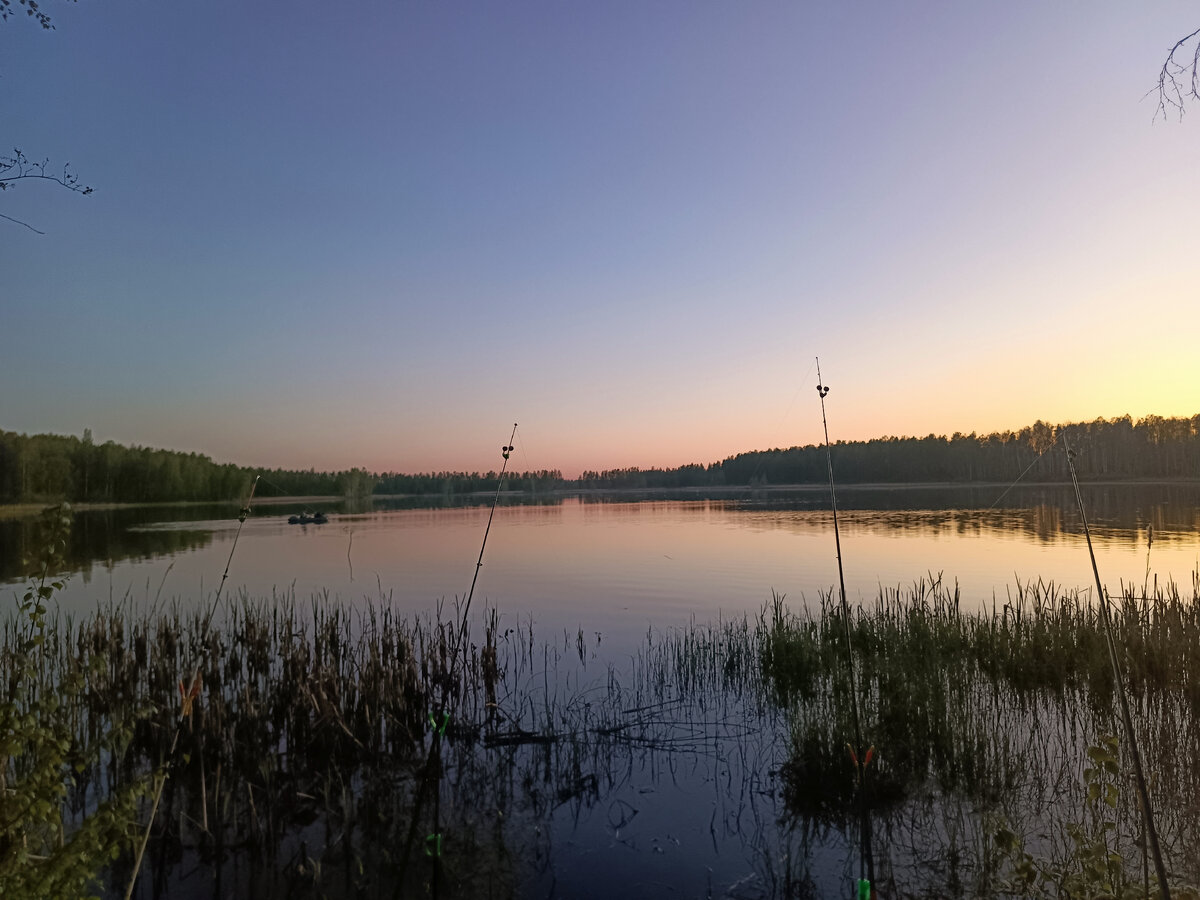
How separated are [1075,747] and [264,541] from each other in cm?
4047

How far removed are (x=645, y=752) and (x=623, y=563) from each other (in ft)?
65.8

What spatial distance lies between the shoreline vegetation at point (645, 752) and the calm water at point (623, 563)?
11.2ft

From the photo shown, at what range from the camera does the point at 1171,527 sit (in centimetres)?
3438

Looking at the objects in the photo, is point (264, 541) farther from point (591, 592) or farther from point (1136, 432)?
point (1136, 432)

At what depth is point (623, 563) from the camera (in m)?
28.0

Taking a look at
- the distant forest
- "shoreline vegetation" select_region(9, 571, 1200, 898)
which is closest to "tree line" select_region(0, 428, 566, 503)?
the distant forest

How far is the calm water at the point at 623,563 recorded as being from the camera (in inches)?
733

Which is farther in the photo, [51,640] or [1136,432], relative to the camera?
[1136,432]

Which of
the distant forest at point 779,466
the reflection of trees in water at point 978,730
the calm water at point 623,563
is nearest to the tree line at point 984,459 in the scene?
the distant forest at point 779,466

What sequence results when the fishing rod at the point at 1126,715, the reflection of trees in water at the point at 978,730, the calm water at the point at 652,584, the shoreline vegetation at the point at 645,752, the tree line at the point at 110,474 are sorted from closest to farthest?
the fishing rod at the point at 1126,715
the shoreline vegetation at the point at 645,752
the reflection of trees in water at the point at 978,730
the calm water at the point at 652,584
the tree line at the point at 110,474

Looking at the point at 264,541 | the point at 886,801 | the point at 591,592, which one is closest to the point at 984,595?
the point at 591,592

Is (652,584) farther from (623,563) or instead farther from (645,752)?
(645,752)

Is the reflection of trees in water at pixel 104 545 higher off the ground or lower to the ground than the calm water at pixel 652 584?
higher

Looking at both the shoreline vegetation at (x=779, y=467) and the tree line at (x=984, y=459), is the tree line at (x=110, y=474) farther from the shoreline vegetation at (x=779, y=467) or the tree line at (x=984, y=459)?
the tree line at (x=984, y=459)
